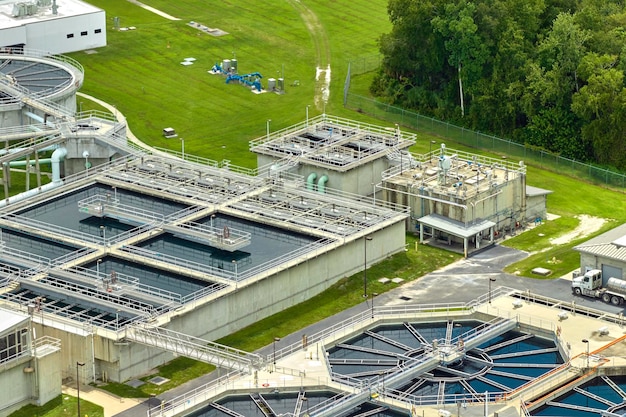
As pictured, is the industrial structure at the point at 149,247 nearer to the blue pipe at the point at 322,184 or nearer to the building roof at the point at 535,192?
the blue pipe at the point at 322,184

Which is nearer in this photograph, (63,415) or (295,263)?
(63,415)

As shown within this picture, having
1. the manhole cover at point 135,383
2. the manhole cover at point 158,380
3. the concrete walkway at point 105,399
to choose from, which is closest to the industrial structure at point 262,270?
the manhole cover at point 135,383

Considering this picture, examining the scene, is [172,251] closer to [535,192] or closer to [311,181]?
[311,181]

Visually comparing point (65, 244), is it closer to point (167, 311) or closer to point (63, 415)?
point (167, 311)

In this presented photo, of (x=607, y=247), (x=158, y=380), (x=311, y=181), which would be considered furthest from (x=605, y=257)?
(x=158, y=380)

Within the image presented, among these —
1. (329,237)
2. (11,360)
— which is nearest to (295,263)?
(329,237)

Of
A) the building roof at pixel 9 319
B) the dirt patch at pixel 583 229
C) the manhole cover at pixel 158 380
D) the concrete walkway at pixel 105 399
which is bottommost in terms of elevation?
the concrete walkway at pixel 105 399
